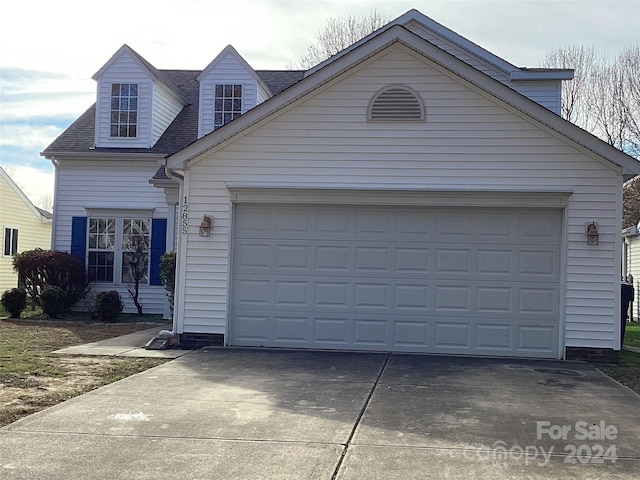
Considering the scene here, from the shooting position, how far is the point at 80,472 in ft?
16.2

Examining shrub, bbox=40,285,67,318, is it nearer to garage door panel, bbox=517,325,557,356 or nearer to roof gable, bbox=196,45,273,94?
roof gable, bbox=196,45,273,94

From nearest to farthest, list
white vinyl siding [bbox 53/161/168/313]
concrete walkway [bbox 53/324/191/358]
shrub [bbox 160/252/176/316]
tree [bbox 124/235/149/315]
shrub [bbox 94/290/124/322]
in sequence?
concrete walkway [bbox 53/324/191/358]
shrub [bbox 160/252/176/316]
shrub [bbox 94/290/124/322]
tree [bbox 124/235/149/315]
white vinyl siding [bbox 53/161/168/313]

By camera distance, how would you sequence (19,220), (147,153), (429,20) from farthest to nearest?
1. (19,220)
2. (147,153)
3. (429,20)

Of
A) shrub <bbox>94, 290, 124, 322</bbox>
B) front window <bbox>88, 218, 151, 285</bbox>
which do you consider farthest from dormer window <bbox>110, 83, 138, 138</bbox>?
shrub <bbox>94, 290, 124, 322</bbox>

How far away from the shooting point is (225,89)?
18016 mm

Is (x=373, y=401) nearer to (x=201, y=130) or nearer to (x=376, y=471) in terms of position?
(x=376, y=471)

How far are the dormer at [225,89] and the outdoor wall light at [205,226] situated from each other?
6.99 meters

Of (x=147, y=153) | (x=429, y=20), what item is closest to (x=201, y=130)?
(x=147, y=153)

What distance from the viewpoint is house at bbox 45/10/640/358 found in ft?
35.1

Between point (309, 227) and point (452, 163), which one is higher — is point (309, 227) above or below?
below

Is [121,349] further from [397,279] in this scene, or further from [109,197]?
[109,197]

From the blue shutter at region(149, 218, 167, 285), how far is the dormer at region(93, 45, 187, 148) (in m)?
2.09

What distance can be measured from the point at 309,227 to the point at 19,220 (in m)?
17.6

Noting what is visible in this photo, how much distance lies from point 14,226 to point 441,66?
62.3 feet
